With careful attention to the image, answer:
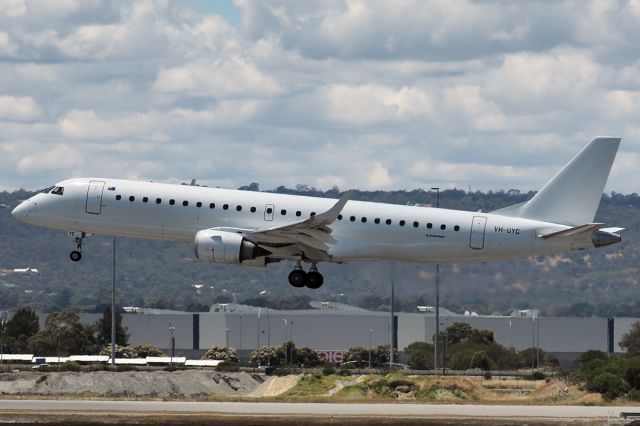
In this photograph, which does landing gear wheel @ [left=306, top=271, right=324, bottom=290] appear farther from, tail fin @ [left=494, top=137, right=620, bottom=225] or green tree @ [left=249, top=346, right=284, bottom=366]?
green tree @ [left=249, top=346, right=284, bottom=366]

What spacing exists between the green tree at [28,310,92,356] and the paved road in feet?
274

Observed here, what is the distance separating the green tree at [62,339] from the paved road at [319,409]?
274 feet

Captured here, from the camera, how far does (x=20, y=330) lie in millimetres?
170000

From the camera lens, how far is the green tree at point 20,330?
162m

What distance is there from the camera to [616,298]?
329 ft

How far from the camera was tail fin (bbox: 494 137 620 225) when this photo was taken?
68.9m

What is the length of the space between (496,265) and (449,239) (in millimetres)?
11492

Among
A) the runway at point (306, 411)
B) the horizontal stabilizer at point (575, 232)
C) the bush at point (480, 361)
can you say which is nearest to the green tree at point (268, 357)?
the bush at point (480, 361)

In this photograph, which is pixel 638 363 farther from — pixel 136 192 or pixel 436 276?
pixel 136 192

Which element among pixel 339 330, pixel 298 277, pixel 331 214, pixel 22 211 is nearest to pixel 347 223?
pixel 331 214

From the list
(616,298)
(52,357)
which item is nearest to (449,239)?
(616,298)

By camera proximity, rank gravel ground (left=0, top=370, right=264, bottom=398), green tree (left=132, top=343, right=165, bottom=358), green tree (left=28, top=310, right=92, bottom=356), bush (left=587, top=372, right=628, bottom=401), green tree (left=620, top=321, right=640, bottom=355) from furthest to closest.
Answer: green tree (left=28, top=310, right=92, bottom=356)
green tree (left=620, top=321, right=640, bottom=355)
green tree (left=132, top=343, right=165, bottom=358)
gravel ground (left=0, top=370, right=264, bottom=398)
bush (left=587, top=372, right=628, bottom=401)

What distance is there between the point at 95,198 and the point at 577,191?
23.2 metres

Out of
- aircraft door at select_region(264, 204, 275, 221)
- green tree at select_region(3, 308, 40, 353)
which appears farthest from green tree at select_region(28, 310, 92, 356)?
aircraft door at select_region(264, 204, 275, 221)
